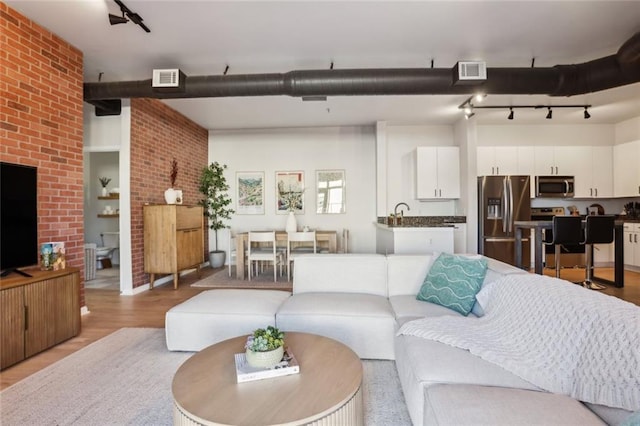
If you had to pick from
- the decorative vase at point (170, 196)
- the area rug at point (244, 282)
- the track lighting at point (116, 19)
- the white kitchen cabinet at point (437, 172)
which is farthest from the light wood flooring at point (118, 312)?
the track lighting at point (116, 19)

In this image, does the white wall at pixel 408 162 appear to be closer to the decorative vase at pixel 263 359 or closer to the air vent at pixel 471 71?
the air vent at pixel 471 71

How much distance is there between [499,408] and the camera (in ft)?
3.75

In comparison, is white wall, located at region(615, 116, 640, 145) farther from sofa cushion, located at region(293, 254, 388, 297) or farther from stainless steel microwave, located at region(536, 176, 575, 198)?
sofa cushion, located at region(293, 254, 388, 297)

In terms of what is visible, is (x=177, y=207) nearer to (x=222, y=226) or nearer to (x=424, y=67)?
(x=222, y=226)

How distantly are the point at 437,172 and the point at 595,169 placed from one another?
2.97 metres

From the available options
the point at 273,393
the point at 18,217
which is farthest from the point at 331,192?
the point at 273,393

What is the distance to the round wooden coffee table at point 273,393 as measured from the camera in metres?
1.15

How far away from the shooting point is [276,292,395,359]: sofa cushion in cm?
229

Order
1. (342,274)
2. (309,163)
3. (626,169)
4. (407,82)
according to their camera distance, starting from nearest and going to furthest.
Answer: (342,274), (407,82), (626,169), (309,163)

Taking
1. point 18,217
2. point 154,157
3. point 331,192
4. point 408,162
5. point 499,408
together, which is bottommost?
point 499,408

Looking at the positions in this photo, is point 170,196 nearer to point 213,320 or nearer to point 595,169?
point 213,320

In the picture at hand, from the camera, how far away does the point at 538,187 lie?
5930 millimetres

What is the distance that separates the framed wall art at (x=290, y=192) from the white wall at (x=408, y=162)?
1.80 metres

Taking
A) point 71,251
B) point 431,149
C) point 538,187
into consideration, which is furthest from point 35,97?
point 538,187
